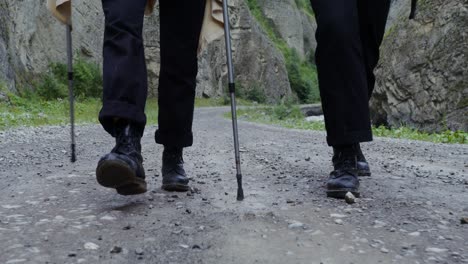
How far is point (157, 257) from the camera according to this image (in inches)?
60.6

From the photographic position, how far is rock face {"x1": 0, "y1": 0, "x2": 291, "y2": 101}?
18.4 meters

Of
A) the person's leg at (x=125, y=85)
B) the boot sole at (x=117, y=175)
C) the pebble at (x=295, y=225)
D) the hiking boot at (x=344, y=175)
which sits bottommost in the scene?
the pebble at (x=295, y=225)

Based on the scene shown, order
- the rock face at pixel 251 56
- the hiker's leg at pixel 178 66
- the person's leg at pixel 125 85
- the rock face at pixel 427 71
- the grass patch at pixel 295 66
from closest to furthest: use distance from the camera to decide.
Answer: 1. the person's leg at pixel 125 85
2. the hiker's leg at pixel 178 66
3. the rock face at pixel 427 71
4. the rock face at pixel 251 56
5. the grass patch at pixel 295 66

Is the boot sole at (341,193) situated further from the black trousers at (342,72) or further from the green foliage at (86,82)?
the green foliage at (86,82)

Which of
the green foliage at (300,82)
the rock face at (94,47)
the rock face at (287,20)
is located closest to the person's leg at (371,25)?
the rock face at (94,47)

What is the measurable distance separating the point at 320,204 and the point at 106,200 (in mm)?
1079

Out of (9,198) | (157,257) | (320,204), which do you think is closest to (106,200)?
(9,198)

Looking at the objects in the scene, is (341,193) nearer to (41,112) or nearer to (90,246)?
(90,246)

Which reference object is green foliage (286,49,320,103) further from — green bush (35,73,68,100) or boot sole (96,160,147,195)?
boot sole (96,160,147,195)

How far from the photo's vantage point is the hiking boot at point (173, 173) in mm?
→ 2584

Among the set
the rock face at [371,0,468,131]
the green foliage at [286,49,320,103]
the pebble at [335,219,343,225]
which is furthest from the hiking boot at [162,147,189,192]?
the green foliage at [286,49,320,103]

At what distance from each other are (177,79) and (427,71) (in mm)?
10036

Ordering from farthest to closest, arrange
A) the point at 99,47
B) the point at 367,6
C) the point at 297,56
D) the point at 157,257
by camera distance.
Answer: the point at 297,56 → the point at 99,47 → the point at 367,6 → the point at 157,257

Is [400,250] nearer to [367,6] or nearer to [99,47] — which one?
[367,6]
